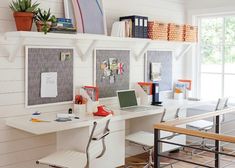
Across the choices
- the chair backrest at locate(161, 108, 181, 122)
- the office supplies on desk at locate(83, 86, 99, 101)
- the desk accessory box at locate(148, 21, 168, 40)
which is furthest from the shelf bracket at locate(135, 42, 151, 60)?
the office supplies on desk at locate(83, 86, 99, 101)

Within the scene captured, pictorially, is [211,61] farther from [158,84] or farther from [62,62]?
[62,62]

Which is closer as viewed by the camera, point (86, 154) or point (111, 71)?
point (86, 154)

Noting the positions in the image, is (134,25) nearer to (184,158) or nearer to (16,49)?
(16,49)

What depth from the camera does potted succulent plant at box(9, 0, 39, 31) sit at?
3.23m

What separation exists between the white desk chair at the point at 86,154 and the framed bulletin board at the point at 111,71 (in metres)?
1.06

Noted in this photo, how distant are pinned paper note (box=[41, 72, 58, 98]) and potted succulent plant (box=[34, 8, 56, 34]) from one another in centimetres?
52

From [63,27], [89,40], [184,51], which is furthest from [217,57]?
[63,27]

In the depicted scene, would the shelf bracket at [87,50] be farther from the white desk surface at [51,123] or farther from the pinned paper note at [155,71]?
the pinned paper note at [155,71]

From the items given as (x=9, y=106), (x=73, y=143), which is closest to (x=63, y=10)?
(x=9, y=106)

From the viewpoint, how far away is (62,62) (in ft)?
12.5

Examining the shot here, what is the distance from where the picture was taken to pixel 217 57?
521cm

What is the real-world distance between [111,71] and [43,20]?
1.21m

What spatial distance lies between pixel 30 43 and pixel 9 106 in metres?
0.64

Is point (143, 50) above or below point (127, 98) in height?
above
